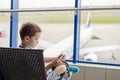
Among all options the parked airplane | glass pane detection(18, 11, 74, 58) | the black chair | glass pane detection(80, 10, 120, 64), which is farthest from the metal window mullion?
the black chair

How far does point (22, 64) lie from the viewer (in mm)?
920

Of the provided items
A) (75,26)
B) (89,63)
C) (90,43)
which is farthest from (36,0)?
(89,63)

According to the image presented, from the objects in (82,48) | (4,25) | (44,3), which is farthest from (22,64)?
(4,25)

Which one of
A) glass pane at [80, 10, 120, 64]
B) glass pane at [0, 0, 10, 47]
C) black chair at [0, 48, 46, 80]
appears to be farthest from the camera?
glass pane at [0, 0, 10, 47]

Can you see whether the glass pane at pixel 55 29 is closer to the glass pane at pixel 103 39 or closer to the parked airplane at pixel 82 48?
the parked airplane at pixel 82 48

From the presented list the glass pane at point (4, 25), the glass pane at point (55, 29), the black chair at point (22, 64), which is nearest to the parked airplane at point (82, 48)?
the glass pane at point (55, 29)

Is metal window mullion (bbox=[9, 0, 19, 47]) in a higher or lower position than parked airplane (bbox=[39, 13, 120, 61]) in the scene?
higher

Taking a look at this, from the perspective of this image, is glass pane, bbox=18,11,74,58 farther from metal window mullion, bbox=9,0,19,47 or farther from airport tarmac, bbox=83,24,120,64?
airport tarmac, bbox=83,24,120,64

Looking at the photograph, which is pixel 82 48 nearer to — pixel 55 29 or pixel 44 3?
pixel 55 29

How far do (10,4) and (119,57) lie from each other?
1.71 metres

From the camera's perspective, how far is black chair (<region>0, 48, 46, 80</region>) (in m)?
0.87

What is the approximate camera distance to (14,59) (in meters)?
0.92

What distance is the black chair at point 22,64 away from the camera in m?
0.87

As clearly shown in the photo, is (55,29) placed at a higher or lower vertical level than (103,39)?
higher
